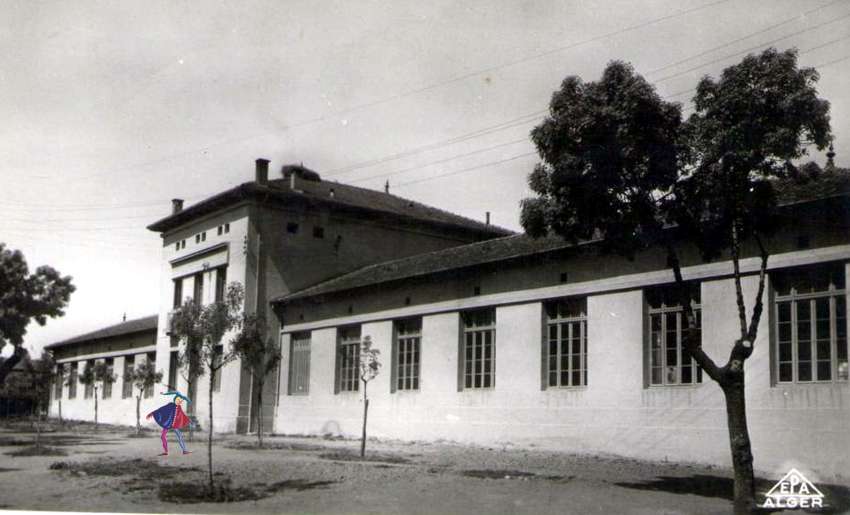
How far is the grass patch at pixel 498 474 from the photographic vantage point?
42.5 feet

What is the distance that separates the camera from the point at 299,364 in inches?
1029

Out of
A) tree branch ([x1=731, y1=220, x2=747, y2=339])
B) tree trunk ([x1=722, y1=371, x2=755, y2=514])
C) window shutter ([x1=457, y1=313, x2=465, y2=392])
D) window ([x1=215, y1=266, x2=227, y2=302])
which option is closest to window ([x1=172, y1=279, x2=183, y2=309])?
window ([x1=215, y1=266, x2=227, y2=302])

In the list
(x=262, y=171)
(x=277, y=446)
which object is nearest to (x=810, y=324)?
(x=277, y=446)

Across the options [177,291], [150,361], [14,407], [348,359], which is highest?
[177,291]

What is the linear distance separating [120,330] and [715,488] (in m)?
32.4

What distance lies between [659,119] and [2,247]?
38.8 ft

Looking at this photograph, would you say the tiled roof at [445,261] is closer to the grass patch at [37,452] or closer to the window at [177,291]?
the window at [177,291]

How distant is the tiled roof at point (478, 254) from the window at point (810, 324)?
125cm

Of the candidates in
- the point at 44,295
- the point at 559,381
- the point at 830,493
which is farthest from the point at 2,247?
the point at 830,493

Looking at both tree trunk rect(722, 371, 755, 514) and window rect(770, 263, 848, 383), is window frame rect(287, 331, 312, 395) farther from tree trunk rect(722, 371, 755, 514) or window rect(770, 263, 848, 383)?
tree trunk rect(722, 371, 755, 514)

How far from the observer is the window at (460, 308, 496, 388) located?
19.5 metres

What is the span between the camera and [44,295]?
17.5 m

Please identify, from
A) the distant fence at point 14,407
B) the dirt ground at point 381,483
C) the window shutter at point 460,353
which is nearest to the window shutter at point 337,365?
the window shutter at point 460,353

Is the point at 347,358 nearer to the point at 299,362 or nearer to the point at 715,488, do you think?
the point at 299,362
